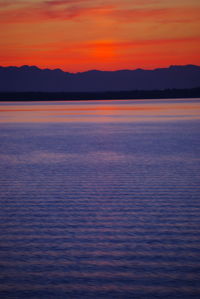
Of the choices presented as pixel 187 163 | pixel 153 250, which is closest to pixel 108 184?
pixel 187 163

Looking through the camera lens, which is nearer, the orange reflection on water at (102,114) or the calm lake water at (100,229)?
the calm lake water at (100,229)

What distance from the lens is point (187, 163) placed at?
14617 millimetres

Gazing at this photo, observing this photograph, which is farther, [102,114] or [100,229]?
[102,114]

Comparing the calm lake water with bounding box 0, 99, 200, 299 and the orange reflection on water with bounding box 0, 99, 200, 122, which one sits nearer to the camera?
the calm lake water with bounding box 0, 99, 200, 299

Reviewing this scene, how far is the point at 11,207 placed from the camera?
9.19 m

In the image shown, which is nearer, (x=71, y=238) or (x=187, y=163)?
(x=71, y=238)

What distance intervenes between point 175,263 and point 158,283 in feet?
2.21

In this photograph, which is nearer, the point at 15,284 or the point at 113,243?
the point at 15,284

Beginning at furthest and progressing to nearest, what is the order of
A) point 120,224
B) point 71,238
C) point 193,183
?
1. point 193,183
2. point 120,224
3. point 71,238

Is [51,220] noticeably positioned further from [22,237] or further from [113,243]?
[113,243]

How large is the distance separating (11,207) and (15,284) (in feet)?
12.7

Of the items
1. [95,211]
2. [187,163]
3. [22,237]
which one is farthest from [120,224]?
[187,163]

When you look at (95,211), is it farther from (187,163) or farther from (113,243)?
(187,163)

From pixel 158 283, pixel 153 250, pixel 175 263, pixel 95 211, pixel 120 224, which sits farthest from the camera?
pixel 95 211
